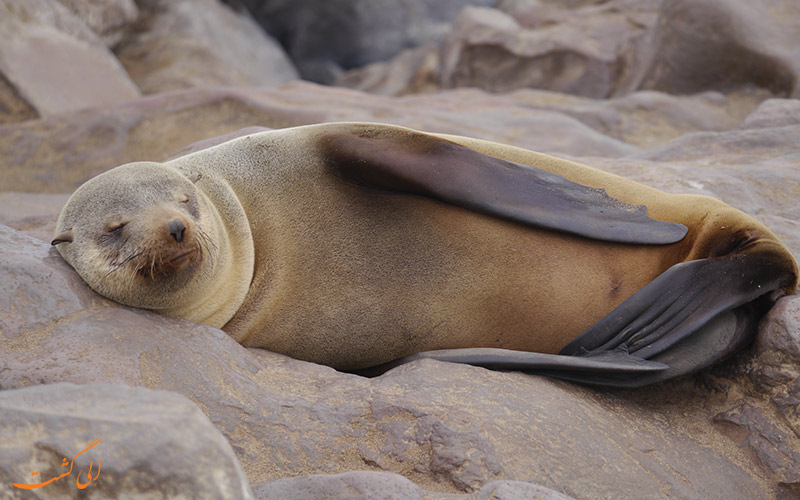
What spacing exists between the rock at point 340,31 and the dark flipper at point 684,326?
11.2m

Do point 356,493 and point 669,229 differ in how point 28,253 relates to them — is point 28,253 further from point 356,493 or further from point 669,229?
point 669,229

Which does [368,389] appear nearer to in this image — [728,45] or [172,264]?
[172,264]

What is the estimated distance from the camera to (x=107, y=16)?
958 cm

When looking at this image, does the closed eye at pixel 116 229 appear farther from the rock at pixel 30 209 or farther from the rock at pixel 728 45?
the rock at pixel 728 45

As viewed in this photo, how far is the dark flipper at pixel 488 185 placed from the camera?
2.94 m

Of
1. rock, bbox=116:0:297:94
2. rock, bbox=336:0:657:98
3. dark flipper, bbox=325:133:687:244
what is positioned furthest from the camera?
rock, bbox=116:0:297:94

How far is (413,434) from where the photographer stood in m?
2.25

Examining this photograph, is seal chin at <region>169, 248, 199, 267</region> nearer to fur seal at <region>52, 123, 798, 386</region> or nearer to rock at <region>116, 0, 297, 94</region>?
fur seal at <region>52, 123, 798, 386</region>

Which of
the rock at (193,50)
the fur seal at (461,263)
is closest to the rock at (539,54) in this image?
the rock at (193,50)

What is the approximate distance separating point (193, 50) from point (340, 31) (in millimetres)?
3462

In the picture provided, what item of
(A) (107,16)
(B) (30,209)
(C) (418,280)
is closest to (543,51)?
(A) (107,16)

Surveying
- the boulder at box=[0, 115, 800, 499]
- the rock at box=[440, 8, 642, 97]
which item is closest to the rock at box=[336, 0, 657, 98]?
the rock at box=[440, 8, 642, 97]

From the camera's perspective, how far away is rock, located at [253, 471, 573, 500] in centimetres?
181

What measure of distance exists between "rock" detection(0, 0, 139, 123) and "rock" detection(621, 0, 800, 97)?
225 inches
